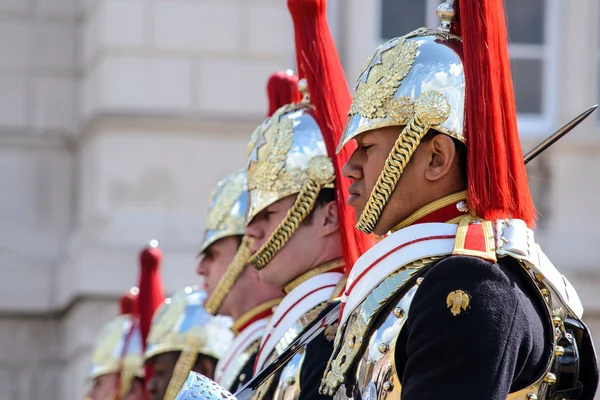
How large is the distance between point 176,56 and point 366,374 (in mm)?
7795

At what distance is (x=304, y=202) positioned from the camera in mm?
5816

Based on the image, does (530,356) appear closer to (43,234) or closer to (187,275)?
(187,275)

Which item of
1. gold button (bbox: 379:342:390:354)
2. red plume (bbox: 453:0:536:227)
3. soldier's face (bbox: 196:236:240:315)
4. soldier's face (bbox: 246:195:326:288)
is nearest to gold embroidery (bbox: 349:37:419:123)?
red plume (bbox: 453:0:536:227)

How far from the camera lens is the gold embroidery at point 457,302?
13.3ft

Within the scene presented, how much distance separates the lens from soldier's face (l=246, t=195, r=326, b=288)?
575cm

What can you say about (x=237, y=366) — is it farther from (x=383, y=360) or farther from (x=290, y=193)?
(x=383, y=360)

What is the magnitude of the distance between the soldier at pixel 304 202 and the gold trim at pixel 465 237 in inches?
45.1

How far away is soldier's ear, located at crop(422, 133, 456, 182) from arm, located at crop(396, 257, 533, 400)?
12.9 inches

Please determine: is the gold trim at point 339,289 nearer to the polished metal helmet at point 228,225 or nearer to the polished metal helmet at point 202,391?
the polished metal helmet at point 202,391

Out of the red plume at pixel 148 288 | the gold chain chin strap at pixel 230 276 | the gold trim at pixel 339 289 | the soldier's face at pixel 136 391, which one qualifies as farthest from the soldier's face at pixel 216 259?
the red plume at pixel 148 288

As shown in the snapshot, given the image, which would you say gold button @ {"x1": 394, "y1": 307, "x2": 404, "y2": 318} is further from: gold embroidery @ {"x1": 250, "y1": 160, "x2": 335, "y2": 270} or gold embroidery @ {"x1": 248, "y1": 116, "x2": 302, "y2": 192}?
gold embroidery @ {"x1": 248, "y1": 116, "x2": 302, "y2": 192}

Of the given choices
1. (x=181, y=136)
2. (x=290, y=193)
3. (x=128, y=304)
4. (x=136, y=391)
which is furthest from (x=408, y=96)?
(x=181, y=136)

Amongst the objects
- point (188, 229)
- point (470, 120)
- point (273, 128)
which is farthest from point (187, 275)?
point (470, 120)

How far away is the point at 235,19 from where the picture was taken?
12.0 metres
